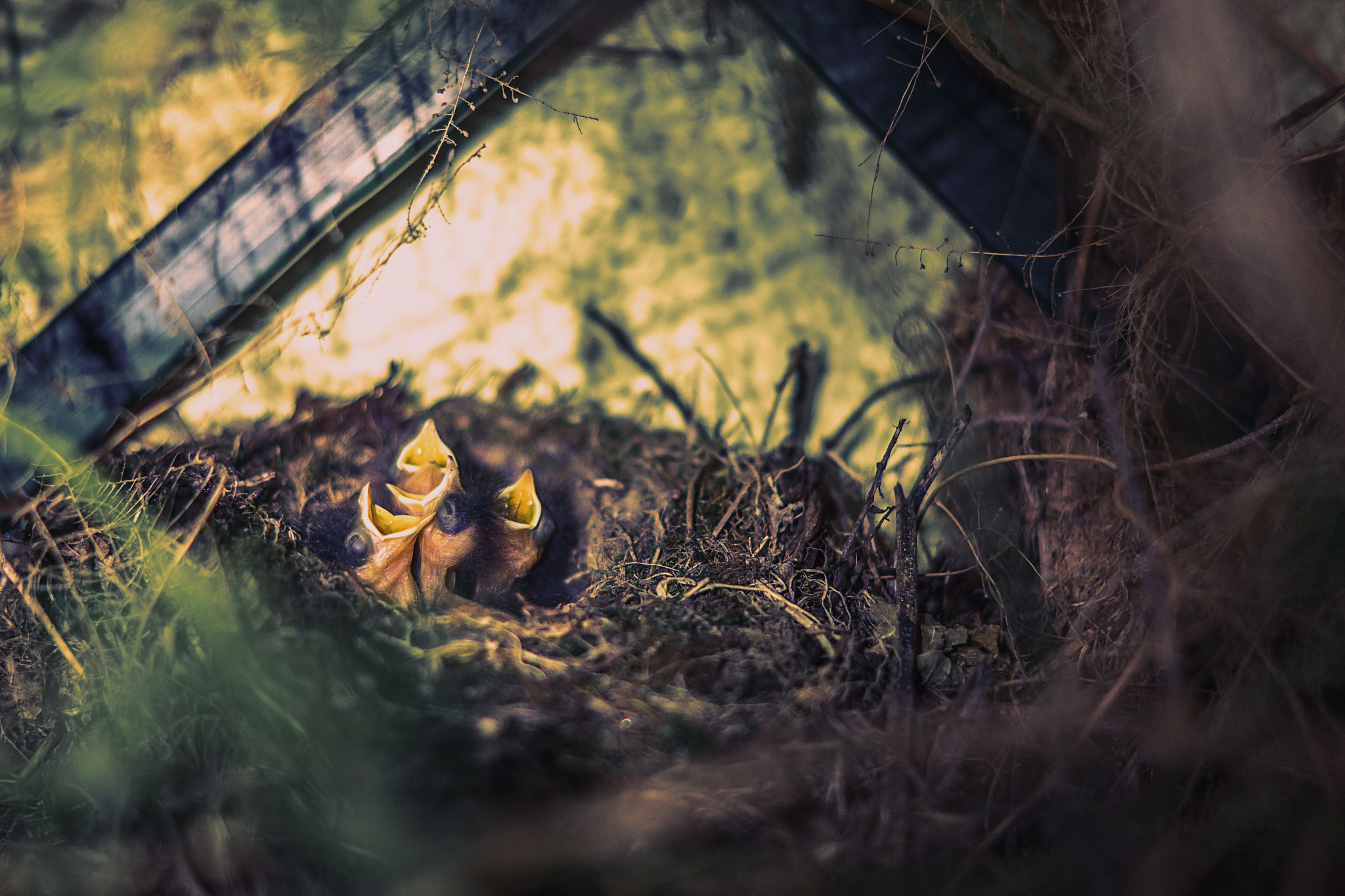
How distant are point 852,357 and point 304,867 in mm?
976

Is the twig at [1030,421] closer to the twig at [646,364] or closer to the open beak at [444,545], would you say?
the twig at [646,364]

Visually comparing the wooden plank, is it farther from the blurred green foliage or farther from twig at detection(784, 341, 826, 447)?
twig at detection(784, 341, 826, 447)

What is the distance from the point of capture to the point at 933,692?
0.80m

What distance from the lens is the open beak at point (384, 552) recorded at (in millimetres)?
872

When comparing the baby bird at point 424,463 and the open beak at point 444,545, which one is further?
the baby bird at point 424,463

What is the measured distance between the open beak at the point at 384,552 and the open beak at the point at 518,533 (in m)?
0.09

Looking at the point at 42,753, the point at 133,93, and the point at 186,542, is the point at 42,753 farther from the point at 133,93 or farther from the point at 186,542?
the point at 133,93

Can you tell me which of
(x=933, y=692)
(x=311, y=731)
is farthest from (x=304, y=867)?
(x=933, y=692)

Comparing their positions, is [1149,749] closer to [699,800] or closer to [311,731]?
[699,800]

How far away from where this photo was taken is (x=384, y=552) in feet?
2.86

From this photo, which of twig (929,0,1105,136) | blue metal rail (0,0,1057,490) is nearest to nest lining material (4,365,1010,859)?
blue metal rail (0,0,1057,490)

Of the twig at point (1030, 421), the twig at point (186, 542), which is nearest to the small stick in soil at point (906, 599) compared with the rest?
the twig at point (1030, 421)

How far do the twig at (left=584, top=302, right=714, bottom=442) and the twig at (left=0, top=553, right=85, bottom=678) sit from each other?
2.51 feet

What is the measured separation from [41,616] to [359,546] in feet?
1.01
